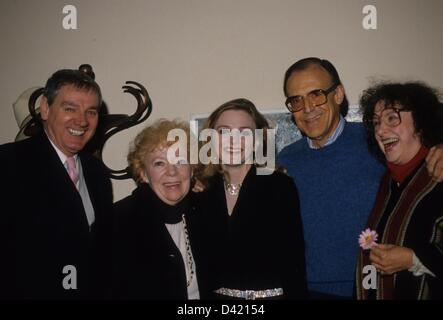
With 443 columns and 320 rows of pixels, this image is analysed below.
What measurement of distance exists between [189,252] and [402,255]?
39.9 inches

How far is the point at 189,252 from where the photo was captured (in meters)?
1.70

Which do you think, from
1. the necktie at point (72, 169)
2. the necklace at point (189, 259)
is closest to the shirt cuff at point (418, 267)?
the necklace at point (189, 259)

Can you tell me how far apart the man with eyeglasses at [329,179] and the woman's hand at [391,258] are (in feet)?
0.89

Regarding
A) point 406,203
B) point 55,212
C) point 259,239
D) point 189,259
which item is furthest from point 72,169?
point 406,203

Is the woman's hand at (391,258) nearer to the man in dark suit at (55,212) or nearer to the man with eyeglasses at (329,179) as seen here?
the man with eyeglasses at (329,179)

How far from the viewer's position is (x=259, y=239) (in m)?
1.68

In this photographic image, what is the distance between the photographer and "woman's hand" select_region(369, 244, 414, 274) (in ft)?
4.85

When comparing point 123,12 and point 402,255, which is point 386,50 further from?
point 123,12

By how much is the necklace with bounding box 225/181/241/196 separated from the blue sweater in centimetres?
38

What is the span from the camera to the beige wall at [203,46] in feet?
8.42

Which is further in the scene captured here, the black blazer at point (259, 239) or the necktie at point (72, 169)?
the necktie at point (72, 169)

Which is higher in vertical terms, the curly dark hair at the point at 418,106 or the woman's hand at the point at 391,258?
the curly dark hair at the point at 418,106

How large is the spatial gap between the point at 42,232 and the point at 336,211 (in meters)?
1.53
